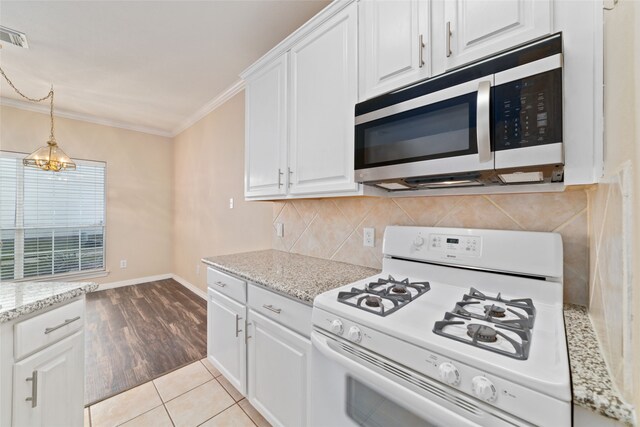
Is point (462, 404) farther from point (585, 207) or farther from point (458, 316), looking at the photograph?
point (585, 207)

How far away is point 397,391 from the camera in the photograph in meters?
0.77

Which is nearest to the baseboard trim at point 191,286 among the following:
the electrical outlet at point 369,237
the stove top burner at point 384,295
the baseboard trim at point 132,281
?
the baseboard trim at point 132,281

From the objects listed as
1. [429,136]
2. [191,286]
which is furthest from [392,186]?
[191,286]

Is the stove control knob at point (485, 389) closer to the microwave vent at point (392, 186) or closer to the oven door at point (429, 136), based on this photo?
the oven door at point (429, 136)

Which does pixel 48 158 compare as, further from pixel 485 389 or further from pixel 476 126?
pixel 485 389

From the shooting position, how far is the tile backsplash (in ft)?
3.35

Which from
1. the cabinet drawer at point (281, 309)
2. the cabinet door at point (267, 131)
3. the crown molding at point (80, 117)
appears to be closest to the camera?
the cabinet drawer at point (281, 309)

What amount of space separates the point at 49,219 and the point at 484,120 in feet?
17.1

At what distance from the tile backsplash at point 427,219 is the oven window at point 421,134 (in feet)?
1.26

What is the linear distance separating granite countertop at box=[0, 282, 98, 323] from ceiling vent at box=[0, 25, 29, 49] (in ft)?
7.02

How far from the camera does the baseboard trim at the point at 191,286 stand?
145 inches

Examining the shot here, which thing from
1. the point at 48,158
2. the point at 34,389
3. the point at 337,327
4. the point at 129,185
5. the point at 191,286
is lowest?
the point at 191,286

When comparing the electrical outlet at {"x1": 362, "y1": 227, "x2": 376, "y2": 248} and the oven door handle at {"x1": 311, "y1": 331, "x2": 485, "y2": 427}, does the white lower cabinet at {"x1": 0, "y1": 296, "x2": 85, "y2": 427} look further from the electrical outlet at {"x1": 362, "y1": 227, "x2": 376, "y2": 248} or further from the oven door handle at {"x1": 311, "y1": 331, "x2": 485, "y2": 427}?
the electrical outlet at {"x1": 362, "y1": 227, "x2": 376, "y2": 248}

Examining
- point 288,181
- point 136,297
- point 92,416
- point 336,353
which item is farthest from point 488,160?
point 136,297
